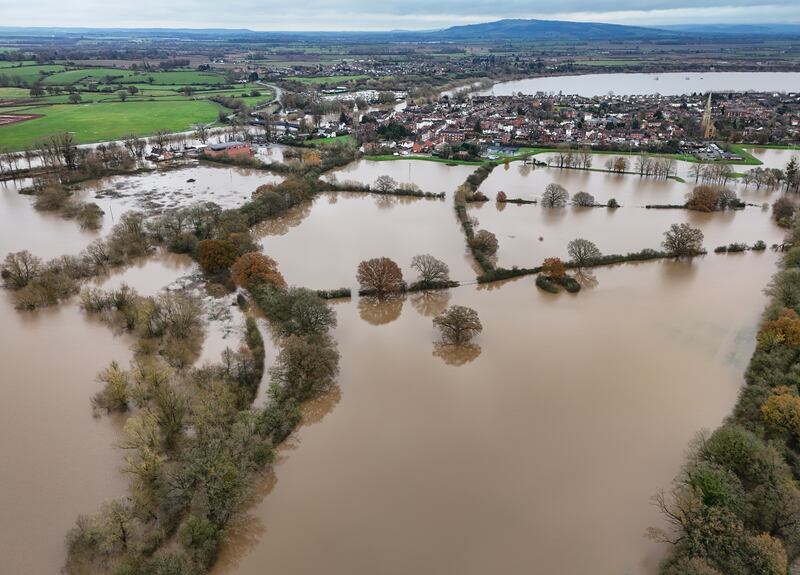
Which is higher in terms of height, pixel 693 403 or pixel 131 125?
pixel 131 125

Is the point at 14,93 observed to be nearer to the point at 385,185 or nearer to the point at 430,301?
the point at 385,185

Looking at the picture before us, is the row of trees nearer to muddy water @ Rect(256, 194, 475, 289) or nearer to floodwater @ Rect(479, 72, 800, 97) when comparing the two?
muddy water @ Rect(256, 194, 475, 289)

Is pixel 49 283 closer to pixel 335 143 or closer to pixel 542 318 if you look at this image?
pixel 542 318

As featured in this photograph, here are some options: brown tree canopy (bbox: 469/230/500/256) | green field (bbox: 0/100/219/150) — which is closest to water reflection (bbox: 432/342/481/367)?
brown tree canopy (bbox: 469/230/500/256)

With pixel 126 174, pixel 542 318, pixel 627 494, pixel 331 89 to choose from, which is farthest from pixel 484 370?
pixel 331 89

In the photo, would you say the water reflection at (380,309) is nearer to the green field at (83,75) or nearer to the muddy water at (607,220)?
the muddy water at (607,220)

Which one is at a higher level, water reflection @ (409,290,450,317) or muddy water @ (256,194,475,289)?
muddy water @ (256,194,475,289)

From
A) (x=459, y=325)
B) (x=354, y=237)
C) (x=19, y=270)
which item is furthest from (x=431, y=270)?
(x=19, y=270)
